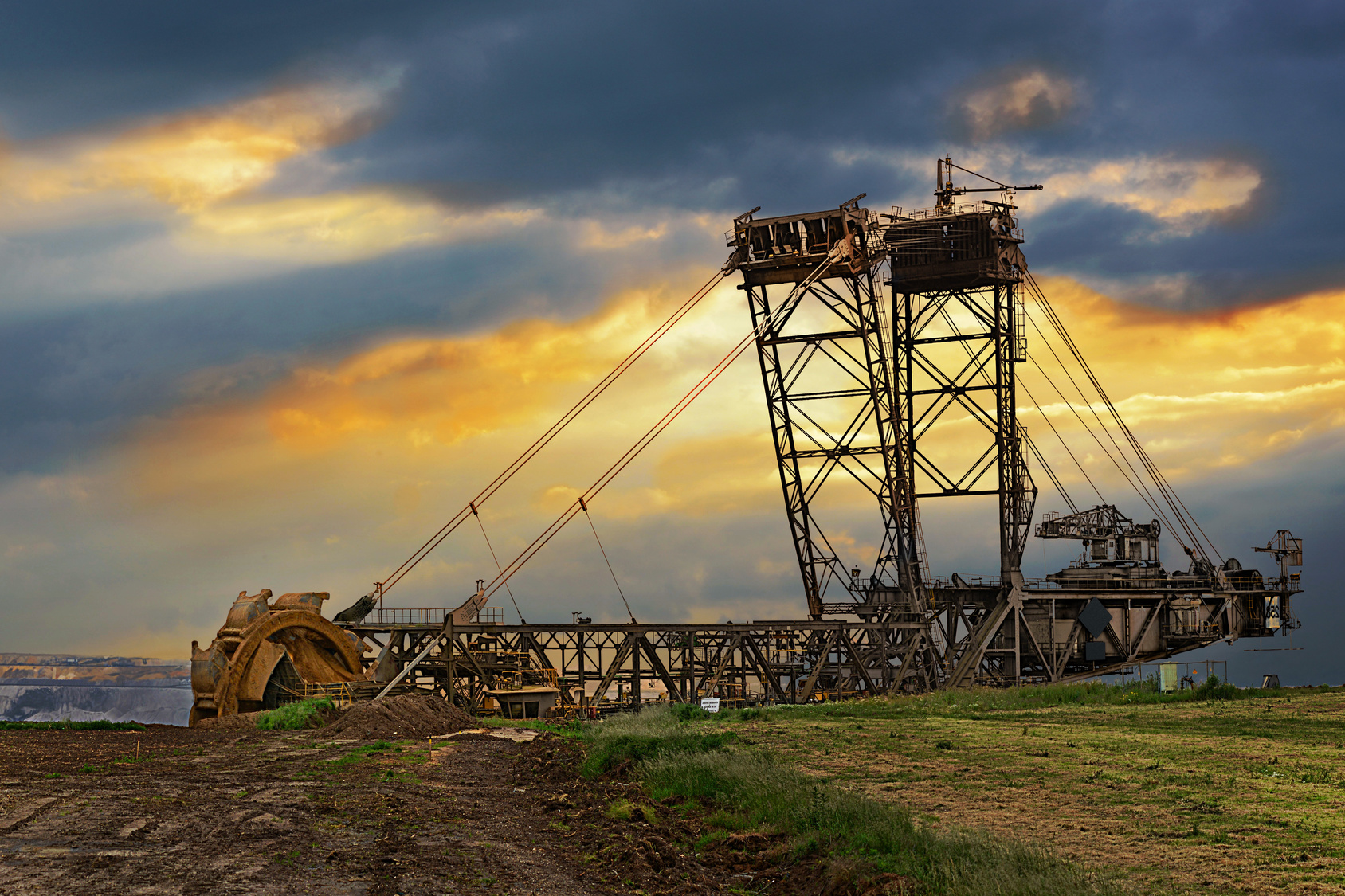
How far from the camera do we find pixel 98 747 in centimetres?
3475

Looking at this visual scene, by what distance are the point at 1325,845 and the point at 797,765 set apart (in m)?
11.9

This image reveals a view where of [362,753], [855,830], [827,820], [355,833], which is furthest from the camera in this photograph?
[362,753]

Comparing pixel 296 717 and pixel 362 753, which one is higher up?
pixel 296 717

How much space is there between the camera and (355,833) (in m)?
19.8

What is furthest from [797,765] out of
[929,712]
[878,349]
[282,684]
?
[878,349]

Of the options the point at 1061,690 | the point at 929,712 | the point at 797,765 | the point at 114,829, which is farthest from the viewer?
the point at 1061,690

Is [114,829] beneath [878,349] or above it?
beneath

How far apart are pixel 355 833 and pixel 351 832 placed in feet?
0.38

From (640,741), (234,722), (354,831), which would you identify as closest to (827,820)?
(354,831)

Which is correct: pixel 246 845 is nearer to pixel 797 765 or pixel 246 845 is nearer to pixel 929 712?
pixel 797 765

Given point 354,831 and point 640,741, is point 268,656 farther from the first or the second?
point 354,831

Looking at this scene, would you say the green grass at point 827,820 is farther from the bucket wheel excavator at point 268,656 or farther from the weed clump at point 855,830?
the bucket wheel excavator at point 268,656

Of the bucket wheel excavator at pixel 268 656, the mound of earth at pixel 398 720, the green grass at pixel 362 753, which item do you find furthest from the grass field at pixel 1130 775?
the bucket wheel excavator at pixel 268 656

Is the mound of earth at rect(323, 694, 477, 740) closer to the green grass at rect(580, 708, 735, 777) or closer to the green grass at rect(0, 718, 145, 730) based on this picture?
the green grass at rect(580, 708, 735, 777)
